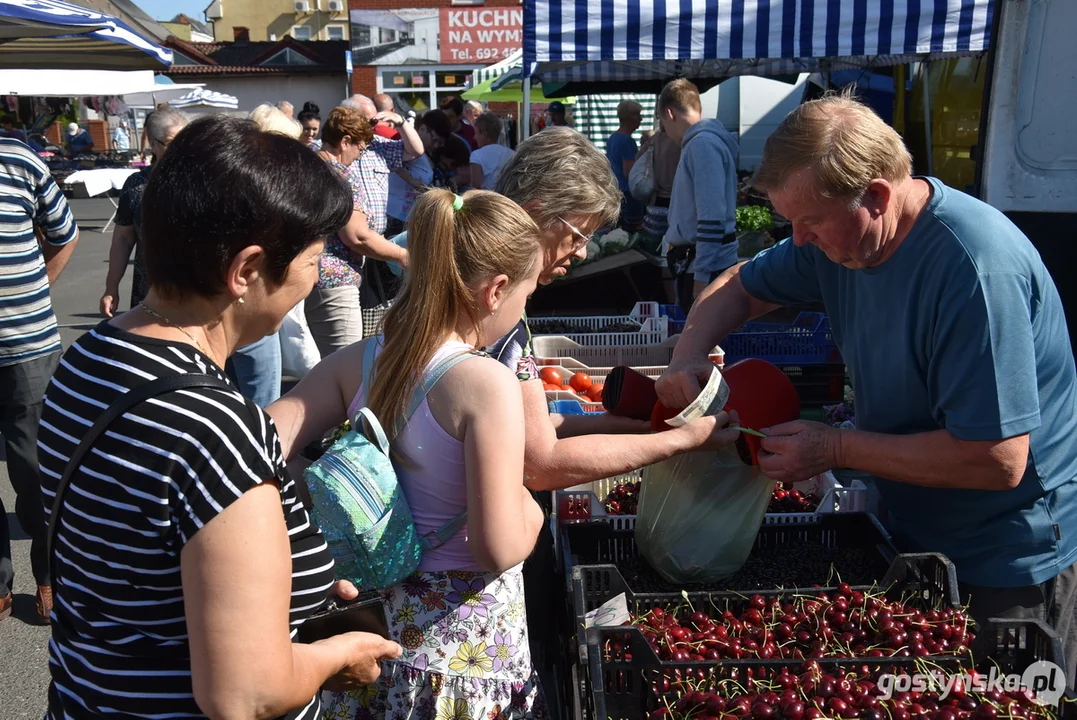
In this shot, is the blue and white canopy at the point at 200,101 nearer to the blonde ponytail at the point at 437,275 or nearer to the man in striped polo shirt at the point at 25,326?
the man in striped polo shirt at the point at 25,326

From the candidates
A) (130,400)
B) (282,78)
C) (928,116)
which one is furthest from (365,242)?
(282,78)

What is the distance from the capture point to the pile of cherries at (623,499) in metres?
2.68

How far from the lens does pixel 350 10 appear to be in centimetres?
2822

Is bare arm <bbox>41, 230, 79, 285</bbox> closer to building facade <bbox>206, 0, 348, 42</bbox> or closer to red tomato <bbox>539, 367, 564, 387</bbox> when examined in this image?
red tomato <bbox>539, 367, 564, 387</bbox>

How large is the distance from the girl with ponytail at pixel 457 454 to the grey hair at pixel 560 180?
1.61 feet

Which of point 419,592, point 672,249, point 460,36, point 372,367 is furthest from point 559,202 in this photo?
point 460,36

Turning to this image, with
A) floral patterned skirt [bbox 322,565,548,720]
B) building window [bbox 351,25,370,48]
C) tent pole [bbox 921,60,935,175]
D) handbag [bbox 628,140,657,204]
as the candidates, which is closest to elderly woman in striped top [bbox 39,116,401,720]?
floral patterned skirt [bbox 322,565,548,720]

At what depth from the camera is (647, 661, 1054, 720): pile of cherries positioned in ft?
5.20

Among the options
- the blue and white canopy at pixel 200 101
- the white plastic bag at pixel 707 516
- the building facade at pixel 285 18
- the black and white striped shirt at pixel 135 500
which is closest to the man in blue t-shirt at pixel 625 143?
the white plastic bag at pixel 707 516

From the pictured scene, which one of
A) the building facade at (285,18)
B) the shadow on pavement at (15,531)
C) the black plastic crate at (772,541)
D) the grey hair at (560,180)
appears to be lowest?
the shadow on pavement at (15,531)

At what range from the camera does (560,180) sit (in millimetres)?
2270

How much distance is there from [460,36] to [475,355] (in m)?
28.1

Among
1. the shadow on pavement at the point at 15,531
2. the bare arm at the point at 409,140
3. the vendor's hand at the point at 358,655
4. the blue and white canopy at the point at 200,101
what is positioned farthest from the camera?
the blue and white canopy at the point at 200,101

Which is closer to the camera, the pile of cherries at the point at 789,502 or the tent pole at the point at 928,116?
the pile of cherries at the point at 789,502
